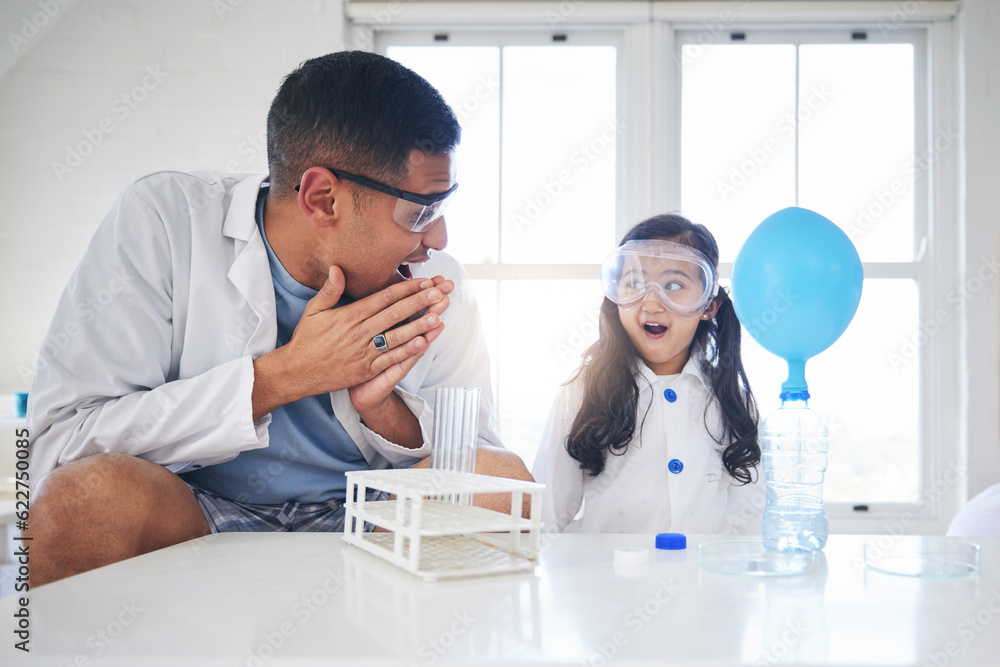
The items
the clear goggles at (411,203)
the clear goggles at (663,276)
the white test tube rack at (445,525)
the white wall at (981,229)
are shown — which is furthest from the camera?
the white wall at (981,229)

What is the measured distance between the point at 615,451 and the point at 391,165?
828mm

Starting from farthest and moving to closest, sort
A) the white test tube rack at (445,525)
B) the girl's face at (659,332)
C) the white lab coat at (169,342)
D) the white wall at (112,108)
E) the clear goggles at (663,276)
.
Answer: the white wall at (112,108) → the girl's face at (659,332) → the clear goggles at (663,276) → the white lab coat at (169,342) → the white test tube rack at (445,525)

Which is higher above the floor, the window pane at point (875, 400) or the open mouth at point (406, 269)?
the open mouth at point (406, 269)

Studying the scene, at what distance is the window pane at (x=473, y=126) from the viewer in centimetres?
305

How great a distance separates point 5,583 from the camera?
2289 mm

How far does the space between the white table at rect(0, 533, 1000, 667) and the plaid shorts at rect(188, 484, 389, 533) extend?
505 mm

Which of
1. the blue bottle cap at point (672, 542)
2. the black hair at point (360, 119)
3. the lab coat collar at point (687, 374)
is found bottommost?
the blue bottle cap at point (672, 542)

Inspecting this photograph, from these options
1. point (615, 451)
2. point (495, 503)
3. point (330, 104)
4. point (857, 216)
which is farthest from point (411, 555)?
point (857, 216)

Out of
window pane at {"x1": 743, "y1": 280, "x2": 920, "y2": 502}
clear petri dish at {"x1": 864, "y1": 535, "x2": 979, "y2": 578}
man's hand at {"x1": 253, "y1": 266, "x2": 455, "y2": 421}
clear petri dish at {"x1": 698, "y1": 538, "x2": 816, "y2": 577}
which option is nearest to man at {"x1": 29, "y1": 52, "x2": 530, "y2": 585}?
man's hand at {"x1": 253, "y1": 266, "x2": 455, "y2": 421}

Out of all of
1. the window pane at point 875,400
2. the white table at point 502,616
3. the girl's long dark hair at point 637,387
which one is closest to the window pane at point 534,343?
the window pane at point 875,400

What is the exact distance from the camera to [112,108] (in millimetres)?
2992

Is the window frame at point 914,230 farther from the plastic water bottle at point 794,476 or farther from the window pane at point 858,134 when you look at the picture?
the plastic water bottle at point 794,476

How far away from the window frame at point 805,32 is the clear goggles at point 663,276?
1.24 metres

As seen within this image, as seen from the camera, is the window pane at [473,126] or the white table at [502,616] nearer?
the white table at [502,616]
